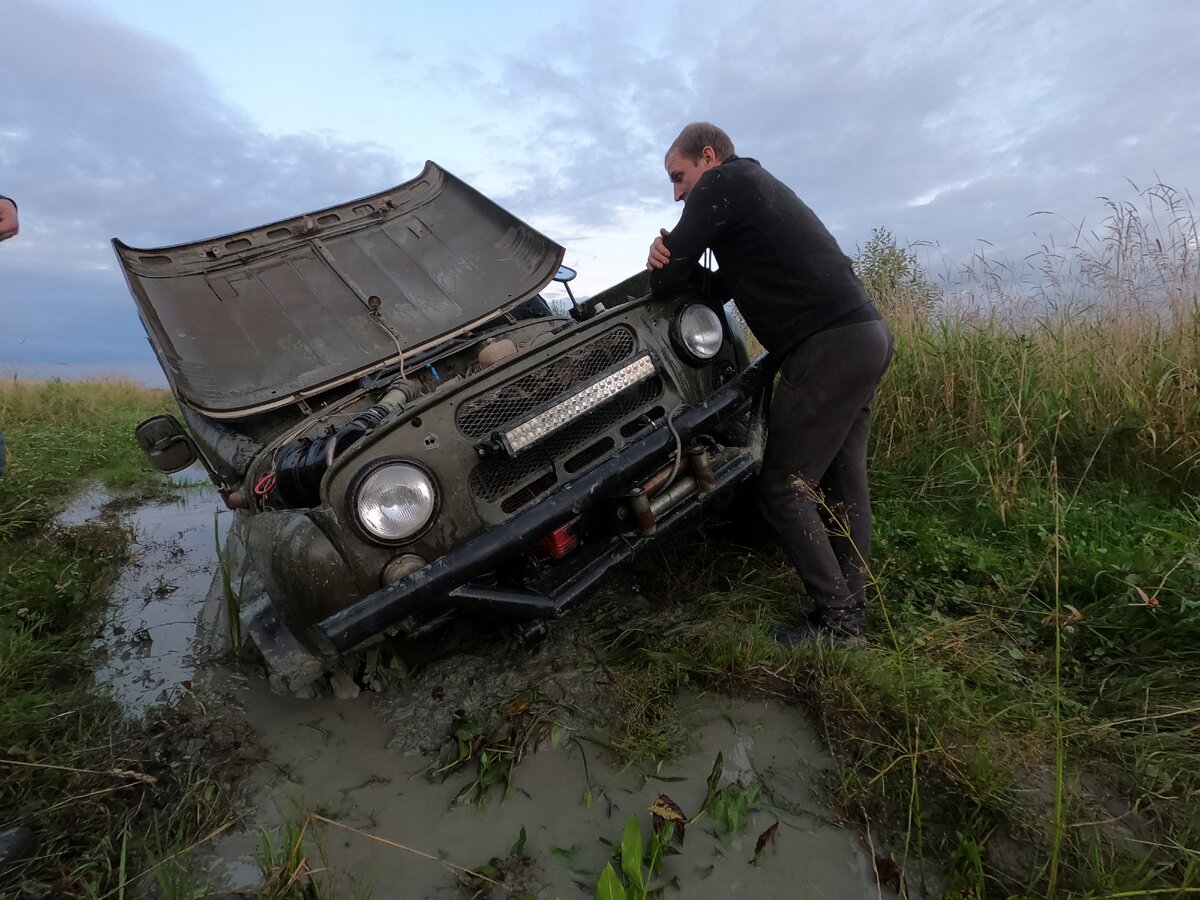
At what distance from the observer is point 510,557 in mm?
1929

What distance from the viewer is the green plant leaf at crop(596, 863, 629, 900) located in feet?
4.86

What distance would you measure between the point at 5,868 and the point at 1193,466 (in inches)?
178

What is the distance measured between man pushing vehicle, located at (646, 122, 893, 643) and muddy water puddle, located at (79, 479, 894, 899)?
21.5 inches

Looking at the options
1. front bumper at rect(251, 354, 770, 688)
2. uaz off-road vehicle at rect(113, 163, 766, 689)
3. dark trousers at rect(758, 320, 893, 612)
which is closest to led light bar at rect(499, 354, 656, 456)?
uaz off-road vehicle at rect(113, 163, 766, 689)

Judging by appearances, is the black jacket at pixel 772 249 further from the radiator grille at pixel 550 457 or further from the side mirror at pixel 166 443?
the side mirror at pixel 166 443

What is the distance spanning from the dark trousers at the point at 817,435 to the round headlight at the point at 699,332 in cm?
33

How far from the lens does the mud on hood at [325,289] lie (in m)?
2.96

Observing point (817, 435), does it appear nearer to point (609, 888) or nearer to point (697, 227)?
point (697, 227)

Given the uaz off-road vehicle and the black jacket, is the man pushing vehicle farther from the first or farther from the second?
the uaz off-road vehicle

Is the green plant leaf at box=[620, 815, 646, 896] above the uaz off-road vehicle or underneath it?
underneath

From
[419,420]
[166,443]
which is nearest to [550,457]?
[419,420]

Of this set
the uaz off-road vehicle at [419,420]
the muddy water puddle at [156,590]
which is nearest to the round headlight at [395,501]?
the uaz off-road vehicle at [419,420]

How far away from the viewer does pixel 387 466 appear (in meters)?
1.97

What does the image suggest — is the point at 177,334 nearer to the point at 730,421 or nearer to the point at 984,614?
the point at 730,421
